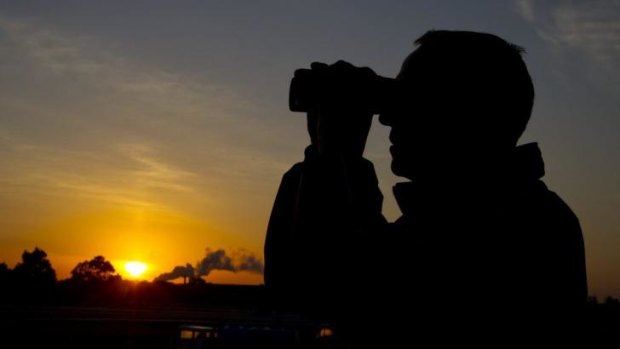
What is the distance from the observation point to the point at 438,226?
1553 mm

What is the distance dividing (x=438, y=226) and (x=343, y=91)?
1.18ft

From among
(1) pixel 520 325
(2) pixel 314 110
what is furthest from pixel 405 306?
(2) pixel 314 110

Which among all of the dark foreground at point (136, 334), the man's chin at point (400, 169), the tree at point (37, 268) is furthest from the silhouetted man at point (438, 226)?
the tree at point (37, 268)

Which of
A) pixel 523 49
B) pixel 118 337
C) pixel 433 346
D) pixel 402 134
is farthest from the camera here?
pixel 118 337

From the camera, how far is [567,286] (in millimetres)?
1508

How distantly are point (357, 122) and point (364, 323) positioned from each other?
430mm

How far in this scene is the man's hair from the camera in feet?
5.30

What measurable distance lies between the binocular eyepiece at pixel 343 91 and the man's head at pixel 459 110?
0.19ft

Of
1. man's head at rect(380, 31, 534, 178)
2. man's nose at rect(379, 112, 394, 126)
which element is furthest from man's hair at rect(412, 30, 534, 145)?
man's nose at rect(379, 112, 394, 126)

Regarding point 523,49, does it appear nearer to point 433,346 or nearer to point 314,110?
point 314,110

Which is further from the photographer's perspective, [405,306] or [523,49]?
[523,49]

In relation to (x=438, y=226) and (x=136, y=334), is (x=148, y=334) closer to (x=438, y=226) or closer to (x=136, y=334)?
(x=136, y=334)

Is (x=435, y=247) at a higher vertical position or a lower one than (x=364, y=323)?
higher

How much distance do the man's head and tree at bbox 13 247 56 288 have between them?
108 meters
